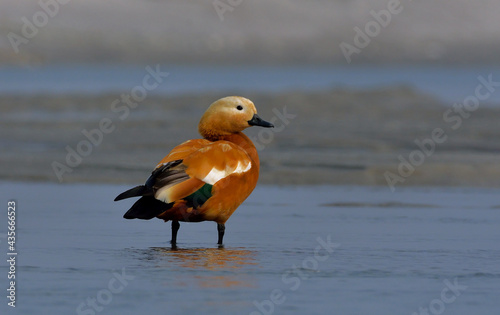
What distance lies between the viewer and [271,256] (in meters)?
7.55

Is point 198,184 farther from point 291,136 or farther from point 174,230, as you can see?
point 291,136

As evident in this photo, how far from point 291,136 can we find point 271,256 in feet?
35.3

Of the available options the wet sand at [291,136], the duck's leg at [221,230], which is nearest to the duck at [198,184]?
the duck's leg at [221,230]

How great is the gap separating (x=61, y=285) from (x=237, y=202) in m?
2.22

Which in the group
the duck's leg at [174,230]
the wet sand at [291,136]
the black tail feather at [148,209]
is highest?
the wet sand at [291,136]

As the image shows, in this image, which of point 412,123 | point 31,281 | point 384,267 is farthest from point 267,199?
point 412,123

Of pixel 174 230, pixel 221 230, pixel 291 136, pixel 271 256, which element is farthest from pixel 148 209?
pixel 291 136

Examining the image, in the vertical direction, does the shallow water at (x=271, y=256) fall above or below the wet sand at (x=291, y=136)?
below

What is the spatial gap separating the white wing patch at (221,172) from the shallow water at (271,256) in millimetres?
510

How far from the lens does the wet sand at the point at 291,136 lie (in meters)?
13.0

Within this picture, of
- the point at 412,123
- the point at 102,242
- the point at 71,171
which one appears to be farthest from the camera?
the point at 412,123

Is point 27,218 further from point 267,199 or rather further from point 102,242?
point 267,199

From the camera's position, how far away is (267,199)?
10898mm

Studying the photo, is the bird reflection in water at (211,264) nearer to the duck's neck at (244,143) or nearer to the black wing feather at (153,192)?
the black wing feather at (153,192)
